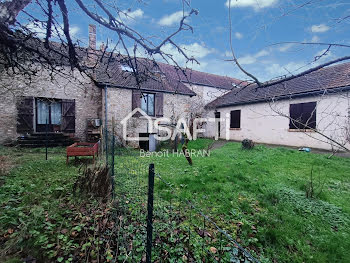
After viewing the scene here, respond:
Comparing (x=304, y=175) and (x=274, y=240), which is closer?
(x=274, y=240)

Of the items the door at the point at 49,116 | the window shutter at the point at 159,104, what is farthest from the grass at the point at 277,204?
the door at the point at 49,116

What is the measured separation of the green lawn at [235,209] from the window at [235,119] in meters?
7.81

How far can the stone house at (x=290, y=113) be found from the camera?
7.85 meters

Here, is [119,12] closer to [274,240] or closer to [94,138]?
[274,240]

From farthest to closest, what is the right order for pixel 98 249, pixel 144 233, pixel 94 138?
pixel 94 138 → pixel 144 233 → pixel 98 249

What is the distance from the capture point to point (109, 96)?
33.1 feet

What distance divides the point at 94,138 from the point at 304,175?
33.5ft

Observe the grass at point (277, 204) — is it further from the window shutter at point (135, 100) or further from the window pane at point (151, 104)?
the window pane at point (151, 104)

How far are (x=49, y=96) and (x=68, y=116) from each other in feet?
4.88

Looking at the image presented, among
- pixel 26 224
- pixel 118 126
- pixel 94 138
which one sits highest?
pixel 118 126

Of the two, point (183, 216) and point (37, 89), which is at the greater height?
point (37, 89)

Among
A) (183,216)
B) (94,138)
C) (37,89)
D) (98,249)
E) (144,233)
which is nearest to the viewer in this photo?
(98,249)

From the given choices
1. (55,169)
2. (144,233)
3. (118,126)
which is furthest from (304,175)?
(118,126)

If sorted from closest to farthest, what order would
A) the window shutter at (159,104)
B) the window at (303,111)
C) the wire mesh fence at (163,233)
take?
the wire mesh fence at (163,233)
the window at (303,111)
the window shutter at (159,104)
